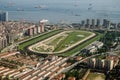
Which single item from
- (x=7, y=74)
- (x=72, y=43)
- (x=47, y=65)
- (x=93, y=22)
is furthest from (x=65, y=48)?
(x=93, y=22)

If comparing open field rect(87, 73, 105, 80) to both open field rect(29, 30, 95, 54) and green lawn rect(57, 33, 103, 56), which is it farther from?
open field rect(29, 30, 95, 54)

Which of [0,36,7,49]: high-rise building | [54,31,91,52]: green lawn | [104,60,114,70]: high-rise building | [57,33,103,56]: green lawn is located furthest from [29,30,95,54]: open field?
[104,60,114,70]: high-rise building

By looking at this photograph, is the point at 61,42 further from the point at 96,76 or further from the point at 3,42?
the point at 96,76

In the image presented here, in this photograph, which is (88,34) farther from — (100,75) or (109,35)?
(100,75)

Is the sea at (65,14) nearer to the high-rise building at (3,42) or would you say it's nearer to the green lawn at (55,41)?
the green lawn at (55,41)

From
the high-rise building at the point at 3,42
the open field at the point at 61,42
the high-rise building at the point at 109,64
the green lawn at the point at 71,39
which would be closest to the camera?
the high-rise building at the point at 109,64

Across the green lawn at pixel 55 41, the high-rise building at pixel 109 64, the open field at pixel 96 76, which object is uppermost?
the high-rise building at pixel 109 64

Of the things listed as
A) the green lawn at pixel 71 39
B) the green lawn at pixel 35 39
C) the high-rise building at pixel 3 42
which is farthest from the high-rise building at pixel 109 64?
the high-rise building at pixel 3 42

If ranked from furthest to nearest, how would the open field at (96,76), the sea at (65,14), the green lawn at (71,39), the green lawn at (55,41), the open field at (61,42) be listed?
the sea at (65,14) → the green lawn at (55,41) → the green lawn at (71,39) → the open field at (61,42) → the open field at (96,76)
